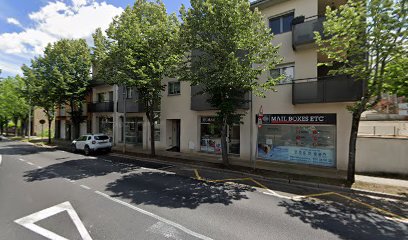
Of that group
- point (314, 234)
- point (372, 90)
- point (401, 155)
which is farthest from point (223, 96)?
point (401, 155)

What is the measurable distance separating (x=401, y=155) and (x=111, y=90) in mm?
25065

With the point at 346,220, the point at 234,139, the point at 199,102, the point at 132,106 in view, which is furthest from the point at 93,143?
the point at 346,220

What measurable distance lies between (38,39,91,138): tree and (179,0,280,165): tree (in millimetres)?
15819

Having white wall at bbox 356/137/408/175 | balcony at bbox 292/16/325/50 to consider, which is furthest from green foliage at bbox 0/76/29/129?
white wall at bbox 356/137/408/175

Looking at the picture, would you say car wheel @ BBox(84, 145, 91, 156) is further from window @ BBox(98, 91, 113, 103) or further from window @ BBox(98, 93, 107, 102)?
window @ BBox(98, 93, 107, 102)

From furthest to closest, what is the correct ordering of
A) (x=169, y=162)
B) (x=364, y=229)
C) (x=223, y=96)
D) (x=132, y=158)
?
(x=132, y=158)
(x=169, y=162)
(x=223, y=96)
(x=364, y=229)

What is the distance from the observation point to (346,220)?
17.5 ft

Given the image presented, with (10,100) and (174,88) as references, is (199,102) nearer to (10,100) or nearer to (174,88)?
(174,88)

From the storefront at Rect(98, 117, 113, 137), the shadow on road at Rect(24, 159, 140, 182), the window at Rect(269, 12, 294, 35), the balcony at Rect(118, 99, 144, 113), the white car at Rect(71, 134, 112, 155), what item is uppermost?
the window at Rect(269, 12, 294, 35)

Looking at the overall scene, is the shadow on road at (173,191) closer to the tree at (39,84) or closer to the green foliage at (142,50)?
the green foliage at (142,50)

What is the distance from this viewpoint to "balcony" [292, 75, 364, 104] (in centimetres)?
1003

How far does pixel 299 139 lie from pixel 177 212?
30.9 feet

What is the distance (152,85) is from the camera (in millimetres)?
13805

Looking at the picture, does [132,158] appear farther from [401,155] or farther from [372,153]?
[401,155]
